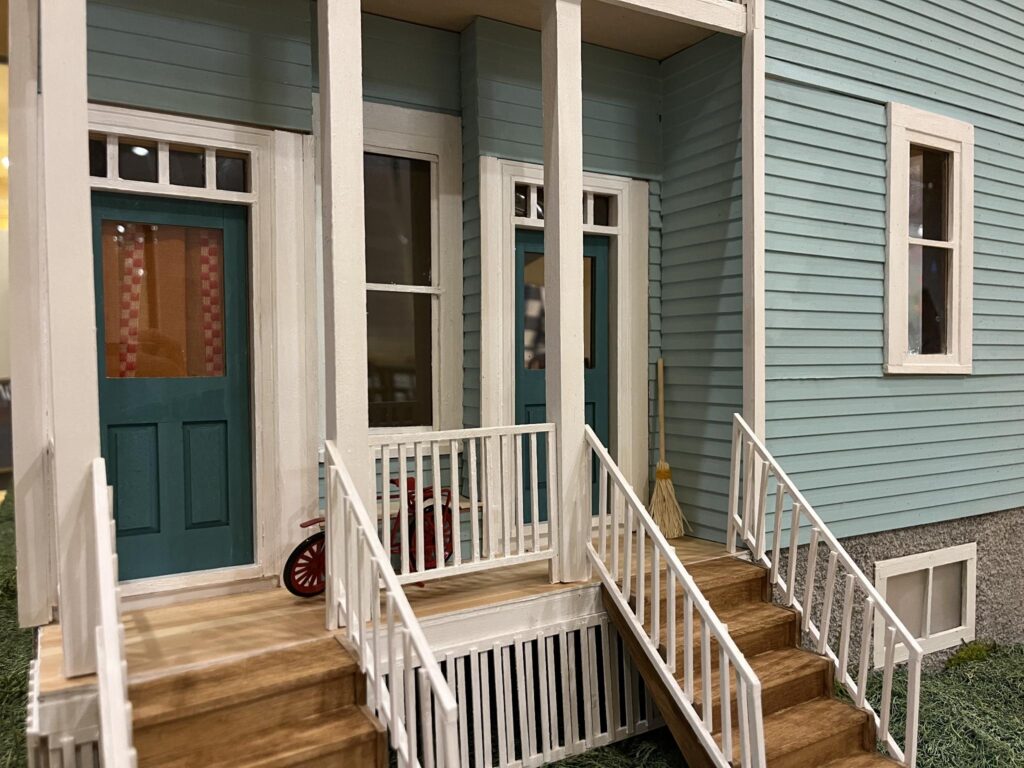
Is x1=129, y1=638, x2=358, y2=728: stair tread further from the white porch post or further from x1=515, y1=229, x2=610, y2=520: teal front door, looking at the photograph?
x1=515, y1=229, x2=610, y2=520: teal front door

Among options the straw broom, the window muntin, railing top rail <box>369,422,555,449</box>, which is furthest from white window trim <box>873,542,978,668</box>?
the window muntin

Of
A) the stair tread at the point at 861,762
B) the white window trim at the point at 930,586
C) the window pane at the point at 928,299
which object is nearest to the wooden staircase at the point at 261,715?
the stair tread at the point at 861,762

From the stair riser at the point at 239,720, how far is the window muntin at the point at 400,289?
5.36 feet

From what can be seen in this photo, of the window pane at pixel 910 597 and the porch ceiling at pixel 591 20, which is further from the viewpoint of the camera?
the window pane at pixel 910 597

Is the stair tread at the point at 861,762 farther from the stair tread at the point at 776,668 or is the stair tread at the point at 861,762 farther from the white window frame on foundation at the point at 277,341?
the white window frame on foundation at the point at 277,341

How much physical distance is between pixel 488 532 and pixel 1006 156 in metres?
4.79

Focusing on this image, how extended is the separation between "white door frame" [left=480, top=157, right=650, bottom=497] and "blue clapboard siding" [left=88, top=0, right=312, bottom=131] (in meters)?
1.20

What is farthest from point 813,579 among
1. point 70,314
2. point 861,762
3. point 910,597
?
point 70,314

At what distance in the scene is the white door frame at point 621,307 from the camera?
4211 mm

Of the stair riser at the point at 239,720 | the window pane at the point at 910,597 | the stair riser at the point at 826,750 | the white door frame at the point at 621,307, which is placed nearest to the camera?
the stair riser at the point at 239,720

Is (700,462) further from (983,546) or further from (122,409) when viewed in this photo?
(122,409)

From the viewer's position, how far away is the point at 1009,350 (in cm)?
555

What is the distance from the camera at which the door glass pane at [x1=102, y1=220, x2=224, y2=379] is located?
344cm

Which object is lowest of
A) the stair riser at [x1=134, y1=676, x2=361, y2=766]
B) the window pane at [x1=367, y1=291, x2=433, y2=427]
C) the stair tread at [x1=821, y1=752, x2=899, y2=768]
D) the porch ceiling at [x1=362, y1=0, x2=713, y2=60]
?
the stair tread at [x1=821, y1=752, x2=899, y2=768]
